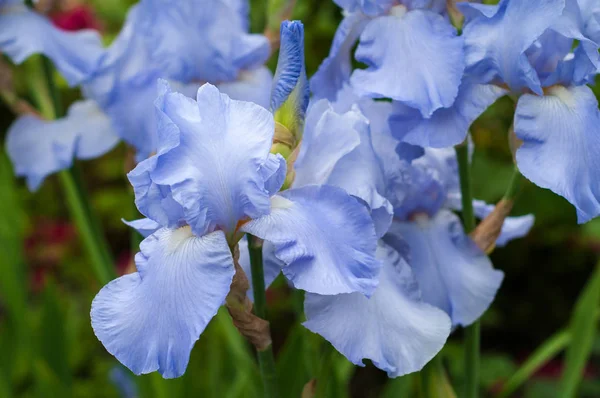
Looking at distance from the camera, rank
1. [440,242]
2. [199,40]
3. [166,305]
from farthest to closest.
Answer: [199,40], [440,242], [166,305]

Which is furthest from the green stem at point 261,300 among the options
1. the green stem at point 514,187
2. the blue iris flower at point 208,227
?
the green stem at point 514,187

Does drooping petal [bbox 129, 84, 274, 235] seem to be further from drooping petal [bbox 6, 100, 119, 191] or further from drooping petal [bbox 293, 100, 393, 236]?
drooping petal [bbox 6, 100, 119, 191]

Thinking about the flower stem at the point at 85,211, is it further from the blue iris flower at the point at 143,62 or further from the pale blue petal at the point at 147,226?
the pale blue petal at the point at 147,226

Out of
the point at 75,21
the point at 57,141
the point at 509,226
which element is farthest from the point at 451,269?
the point at 75,21

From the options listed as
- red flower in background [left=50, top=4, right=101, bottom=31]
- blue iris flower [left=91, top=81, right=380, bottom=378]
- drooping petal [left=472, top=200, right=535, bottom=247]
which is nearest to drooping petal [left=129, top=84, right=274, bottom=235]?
blue iris flower [left=91, top=81, right=380, bottom=378]

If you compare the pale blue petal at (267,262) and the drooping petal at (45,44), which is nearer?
the pale blue petal at (267,262)

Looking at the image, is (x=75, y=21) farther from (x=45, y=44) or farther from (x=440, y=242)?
(x=440, y=242)
